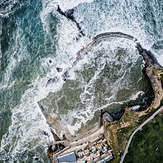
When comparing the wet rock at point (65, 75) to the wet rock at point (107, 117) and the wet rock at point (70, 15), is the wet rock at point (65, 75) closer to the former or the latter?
the wet rock at point (70, 15)

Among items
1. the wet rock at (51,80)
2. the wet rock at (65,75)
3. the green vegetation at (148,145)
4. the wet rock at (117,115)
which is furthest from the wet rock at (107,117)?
the wet rock at (51,80)

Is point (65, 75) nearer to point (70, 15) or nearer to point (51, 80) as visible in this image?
point (51, 80)

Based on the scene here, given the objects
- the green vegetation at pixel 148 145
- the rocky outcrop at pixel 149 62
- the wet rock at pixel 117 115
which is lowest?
the green vegetation at pixel 148 145

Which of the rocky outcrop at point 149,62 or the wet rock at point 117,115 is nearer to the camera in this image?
the rocky outcrop at point 149,62

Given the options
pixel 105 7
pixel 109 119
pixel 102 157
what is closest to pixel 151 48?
pixel 105 7

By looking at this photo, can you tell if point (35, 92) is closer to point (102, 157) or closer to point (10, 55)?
point (10, 55)

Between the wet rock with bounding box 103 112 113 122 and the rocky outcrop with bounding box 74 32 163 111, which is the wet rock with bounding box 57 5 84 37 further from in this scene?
the wet rock with bounding box 103 112 113 122
